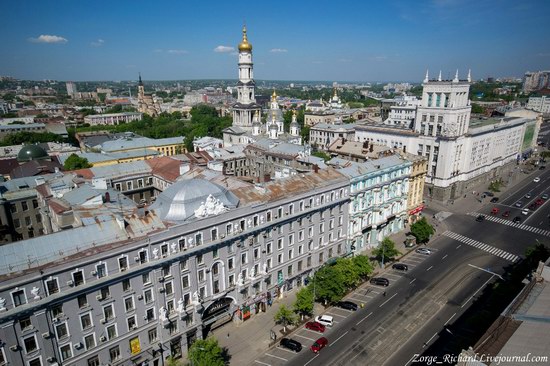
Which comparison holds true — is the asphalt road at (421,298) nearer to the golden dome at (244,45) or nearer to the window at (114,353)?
the window at (114,353)

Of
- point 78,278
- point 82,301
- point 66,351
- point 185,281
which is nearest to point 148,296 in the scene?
point 185,281

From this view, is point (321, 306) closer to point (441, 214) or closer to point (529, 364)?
point (529, 364)

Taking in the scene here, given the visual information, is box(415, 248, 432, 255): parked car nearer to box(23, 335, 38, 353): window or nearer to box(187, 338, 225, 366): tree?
box(187, 338, 225, 366): tree

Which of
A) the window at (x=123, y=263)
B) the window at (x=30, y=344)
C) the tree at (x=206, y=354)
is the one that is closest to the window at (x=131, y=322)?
the window at (x=123, y=263)

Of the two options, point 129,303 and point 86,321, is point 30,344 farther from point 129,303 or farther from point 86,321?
point 129,303

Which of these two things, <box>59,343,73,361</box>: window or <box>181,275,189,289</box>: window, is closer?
<box>59,343,73,361</box>: window

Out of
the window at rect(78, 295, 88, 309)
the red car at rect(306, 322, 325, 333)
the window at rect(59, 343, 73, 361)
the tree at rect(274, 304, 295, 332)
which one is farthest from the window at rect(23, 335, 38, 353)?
the red car at rect(306, 322, 325, 333)
